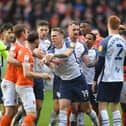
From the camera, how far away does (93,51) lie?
1385 centimetres

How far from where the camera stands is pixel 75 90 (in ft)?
40.8

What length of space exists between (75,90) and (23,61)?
1.28 m

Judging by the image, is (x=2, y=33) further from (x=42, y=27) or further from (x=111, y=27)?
(x=111, y=27)

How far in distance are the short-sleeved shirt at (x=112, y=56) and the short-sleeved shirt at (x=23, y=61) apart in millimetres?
1303

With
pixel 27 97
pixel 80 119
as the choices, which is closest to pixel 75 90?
pixel 27 97

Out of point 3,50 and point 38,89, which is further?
point 3,50

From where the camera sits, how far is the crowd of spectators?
28406 mm

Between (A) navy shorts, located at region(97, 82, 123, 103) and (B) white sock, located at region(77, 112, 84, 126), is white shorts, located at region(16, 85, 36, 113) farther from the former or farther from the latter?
(B) white sock, located at region(77, 112, 84, 126)

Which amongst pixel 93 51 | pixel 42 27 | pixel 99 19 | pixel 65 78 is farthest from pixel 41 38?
pixel 99 19

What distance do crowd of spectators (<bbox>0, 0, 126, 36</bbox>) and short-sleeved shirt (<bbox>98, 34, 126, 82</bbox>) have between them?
1549 centimetres

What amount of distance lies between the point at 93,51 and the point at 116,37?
172 centimetres

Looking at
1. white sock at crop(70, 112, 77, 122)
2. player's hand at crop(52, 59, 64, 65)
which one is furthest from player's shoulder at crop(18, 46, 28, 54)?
white sock at crop(70, 112, 77, 122)

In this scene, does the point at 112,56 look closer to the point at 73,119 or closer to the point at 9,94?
the point at 73,119

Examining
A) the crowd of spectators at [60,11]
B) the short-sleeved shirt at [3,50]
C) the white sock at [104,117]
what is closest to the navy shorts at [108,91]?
the white sock at [104,117]
